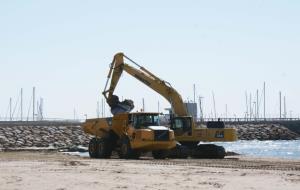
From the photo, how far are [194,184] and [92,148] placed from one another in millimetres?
20339

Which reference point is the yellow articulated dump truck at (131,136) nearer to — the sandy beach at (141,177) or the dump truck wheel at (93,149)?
the dump truck wheel at (93,149)

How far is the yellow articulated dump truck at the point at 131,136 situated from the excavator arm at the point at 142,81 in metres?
1.57

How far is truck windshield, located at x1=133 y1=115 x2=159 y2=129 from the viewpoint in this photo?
37.2m

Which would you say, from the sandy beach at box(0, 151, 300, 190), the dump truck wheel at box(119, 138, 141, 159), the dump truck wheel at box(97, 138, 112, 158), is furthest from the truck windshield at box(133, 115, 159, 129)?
the sandy beach at box(0, 151, 300, 190)

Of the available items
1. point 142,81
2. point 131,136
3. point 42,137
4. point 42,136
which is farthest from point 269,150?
point 131,136

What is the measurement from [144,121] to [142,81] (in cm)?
530

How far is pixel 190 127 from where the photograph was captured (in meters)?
40.2

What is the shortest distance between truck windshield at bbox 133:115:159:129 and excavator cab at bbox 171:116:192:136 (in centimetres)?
272

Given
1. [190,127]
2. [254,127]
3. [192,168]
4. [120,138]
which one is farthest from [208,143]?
[254,127]

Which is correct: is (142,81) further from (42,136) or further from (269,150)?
(42,136)

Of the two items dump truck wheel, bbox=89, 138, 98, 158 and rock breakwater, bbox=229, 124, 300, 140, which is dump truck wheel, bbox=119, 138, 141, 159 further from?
rock breakwater, bbox=229, 124, 300, 140

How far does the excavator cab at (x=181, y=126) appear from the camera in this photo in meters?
39.9

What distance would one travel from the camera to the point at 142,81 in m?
42.1

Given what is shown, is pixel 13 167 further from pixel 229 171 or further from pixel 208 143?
pixel 208 143
